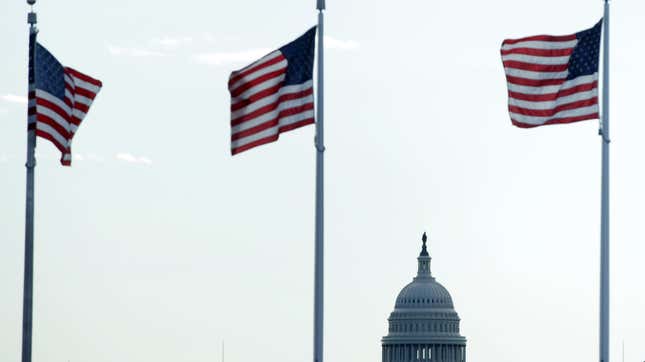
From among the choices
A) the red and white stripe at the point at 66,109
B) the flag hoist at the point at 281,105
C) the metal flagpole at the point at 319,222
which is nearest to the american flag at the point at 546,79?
the metal flagpole at the point at 319,222

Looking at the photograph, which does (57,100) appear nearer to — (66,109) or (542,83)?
(66,109)

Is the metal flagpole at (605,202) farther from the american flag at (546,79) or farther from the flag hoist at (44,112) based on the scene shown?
the flag hoist at (44,112)

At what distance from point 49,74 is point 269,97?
28.9 feet

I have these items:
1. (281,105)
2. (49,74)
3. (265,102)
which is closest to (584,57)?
(281,105)

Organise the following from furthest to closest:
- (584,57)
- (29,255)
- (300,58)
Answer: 1. (29,255)
2. (300,58)
3. (584,57)

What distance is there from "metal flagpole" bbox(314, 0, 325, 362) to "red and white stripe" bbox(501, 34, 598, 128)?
662 cm

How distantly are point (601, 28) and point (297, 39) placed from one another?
1092 centimetres

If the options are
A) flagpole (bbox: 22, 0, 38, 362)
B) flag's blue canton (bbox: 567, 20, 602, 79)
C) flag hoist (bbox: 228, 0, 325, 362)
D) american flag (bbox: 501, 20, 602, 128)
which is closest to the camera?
flag hoist (bbox: 228, 0, 325, 362)

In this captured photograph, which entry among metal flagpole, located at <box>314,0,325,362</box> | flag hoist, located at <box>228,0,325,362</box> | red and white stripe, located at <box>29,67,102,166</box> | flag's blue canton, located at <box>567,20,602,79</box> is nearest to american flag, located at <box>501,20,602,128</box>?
flag's blue canton, located at <box>567,20,602,79</box>

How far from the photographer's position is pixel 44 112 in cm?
9550

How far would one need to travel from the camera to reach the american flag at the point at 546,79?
9288cm

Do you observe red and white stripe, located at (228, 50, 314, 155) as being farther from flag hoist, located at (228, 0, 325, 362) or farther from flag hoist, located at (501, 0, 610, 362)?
flag hoist, located at (501, 0, 610, 362)

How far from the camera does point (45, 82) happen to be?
95938mm

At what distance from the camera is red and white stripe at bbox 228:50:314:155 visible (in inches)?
3642
